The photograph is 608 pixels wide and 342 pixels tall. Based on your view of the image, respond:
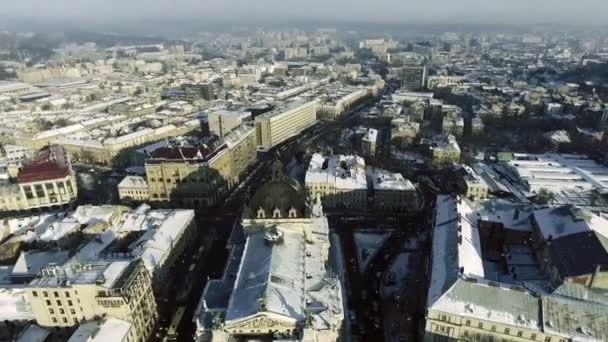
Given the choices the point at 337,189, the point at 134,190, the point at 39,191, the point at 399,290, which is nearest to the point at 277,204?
the point at 399,290

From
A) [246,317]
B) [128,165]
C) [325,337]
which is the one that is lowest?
[128,165]

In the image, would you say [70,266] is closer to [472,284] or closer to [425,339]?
[425,339]

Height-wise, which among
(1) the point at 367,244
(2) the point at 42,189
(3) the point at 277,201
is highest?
(3) the point at 277,201

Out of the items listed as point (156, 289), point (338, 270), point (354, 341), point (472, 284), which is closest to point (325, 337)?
point (354, 341)

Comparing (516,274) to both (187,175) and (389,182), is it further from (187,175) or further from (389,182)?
(187,175)

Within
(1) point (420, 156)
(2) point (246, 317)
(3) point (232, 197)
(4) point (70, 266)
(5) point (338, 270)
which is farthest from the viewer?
(1) point (420, 156)

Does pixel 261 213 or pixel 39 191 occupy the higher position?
pixel 261 213

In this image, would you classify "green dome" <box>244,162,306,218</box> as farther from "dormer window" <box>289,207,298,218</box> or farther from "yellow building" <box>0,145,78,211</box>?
"yellow building" <box>0,145,78,211</box>

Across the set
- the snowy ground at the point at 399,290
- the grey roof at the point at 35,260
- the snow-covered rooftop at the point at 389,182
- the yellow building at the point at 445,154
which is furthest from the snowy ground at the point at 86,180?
the yellow building at the point at 445,154
